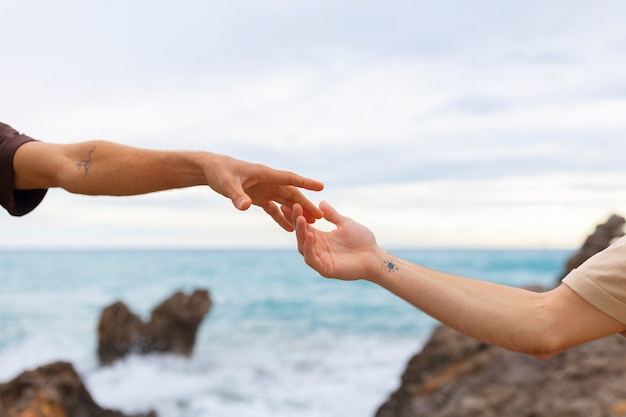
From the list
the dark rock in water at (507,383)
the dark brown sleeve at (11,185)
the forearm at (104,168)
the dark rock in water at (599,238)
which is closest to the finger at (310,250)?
the forearm at (104,168)

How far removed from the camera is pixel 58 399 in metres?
5.82

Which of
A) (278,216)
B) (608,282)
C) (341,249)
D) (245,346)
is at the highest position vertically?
(278,216)

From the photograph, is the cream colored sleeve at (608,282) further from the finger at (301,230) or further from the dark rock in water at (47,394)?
the dark rock in water at (47,394)

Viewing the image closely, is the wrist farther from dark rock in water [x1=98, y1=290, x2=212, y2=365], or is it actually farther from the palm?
dark rock in water [x1=98, y1=290, x2=212, y2=365]

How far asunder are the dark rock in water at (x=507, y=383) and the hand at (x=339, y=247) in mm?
3367

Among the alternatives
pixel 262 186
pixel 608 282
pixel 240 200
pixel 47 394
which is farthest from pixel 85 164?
pixel 47 394

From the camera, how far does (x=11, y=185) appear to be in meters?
2.97

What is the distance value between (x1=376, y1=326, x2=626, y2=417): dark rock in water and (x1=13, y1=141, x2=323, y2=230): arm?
3550 mm

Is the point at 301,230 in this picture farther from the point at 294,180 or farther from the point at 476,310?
the point at 476,310

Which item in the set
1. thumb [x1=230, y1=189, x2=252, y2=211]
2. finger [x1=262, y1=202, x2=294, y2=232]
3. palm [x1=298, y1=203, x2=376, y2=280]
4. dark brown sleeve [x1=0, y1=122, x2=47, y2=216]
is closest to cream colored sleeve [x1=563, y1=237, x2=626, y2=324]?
palm [x1=298, y1=203, x2=376, y2=280]

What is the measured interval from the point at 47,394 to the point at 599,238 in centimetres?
644

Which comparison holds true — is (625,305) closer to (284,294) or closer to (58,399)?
(58,399)

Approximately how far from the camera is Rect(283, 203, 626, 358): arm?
2.58 metres

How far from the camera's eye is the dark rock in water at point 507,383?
5383mm
